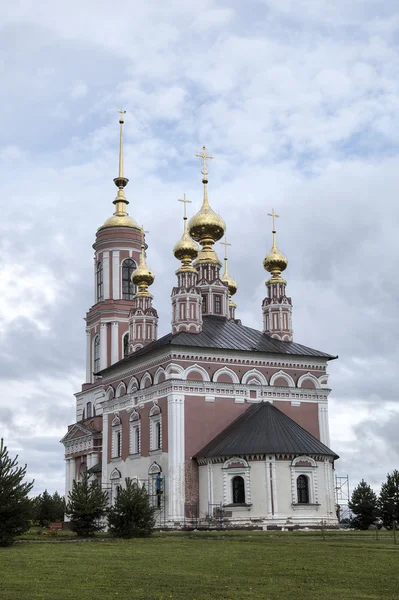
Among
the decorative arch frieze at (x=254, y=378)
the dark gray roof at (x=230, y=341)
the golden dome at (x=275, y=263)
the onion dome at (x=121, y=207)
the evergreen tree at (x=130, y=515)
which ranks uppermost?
the onion dome at (x=121, y=207)

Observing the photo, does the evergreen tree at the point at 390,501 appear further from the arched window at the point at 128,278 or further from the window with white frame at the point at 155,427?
the arched window at the point at 128,278

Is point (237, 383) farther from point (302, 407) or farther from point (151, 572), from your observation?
point (151, 572)

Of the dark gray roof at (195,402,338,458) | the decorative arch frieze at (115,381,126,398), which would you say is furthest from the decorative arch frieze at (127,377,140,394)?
the dark gray roof at (195,402,338,458)

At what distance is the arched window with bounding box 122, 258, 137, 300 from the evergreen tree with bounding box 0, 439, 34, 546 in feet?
100

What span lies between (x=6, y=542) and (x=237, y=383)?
676 inches

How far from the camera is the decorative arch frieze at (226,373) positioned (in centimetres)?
4006

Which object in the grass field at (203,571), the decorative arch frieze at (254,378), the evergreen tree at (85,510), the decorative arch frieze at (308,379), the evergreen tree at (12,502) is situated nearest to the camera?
the grass field at (203,571)

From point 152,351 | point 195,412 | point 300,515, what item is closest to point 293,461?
point 300,515

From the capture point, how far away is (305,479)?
3669 cm

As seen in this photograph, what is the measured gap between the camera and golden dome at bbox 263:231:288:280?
46.7m

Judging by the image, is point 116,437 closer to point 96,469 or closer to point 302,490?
point 96,469

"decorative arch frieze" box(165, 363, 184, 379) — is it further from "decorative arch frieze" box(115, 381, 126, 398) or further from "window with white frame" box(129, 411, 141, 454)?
"decorative arch frieze" box(115, 381, 126, 398)

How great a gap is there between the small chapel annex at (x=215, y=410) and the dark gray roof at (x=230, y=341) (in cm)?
8

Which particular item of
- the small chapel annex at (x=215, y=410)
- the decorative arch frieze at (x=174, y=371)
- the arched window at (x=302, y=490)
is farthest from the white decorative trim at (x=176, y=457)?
the arched window at (x=302, y=490)
